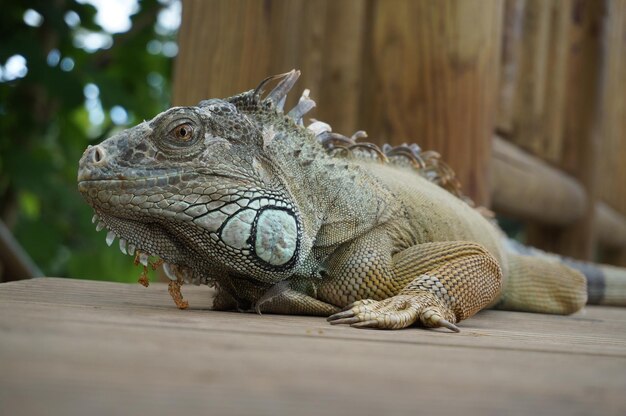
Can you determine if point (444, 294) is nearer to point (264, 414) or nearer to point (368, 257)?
point (368, 257)

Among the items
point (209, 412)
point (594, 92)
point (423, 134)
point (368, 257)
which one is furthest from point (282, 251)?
point (594, 92)

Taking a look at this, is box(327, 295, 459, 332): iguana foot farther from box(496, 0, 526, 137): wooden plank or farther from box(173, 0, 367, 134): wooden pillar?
box(496, 0, 526, 137): wooden plank

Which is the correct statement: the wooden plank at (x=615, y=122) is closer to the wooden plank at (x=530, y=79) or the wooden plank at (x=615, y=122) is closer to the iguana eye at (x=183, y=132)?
the wooden plank at (x=530, y=79)

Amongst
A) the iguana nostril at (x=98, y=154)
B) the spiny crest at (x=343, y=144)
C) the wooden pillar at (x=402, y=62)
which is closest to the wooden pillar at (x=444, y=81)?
the wooden pillar at (x=402, y=62)

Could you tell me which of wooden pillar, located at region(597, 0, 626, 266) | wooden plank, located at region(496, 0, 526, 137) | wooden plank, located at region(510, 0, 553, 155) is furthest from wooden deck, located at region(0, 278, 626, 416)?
wooden pillar, located at region(597, 0, 626, 266)

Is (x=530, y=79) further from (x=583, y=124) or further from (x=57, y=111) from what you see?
(x=57, y=111)

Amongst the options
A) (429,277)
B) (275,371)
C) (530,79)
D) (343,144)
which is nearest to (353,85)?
(343,144)
